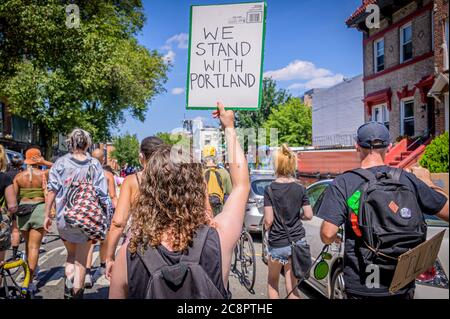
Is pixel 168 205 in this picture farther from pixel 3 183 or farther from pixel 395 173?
pixel 3 183

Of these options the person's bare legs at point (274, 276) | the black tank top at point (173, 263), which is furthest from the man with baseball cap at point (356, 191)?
the person's bare legs at point (274, 276)

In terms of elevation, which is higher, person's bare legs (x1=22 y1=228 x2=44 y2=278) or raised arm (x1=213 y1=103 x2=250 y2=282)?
raised arm (x1=213 y1=103 x2=250 y2=282)

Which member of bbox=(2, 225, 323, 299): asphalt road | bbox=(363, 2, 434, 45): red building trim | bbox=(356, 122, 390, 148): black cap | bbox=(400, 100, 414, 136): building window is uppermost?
bbox=(363, 2, 434, 45): red building trim

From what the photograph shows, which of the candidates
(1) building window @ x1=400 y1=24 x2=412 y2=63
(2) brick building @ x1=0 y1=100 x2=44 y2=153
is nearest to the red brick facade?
(1) building window @ x1=400 y1=24 x2=412 y2=63

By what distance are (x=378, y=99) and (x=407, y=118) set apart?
174 centimetres

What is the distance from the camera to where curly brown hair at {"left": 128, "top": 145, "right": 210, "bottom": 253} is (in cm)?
186

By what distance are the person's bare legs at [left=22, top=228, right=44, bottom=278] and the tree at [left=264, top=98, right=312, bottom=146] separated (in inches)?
1577

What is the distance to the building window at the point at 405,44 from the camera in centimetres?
1650

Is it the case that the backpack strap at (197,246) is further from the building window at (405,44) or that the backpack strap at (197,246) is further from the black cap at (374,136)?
the building window at (405,44)

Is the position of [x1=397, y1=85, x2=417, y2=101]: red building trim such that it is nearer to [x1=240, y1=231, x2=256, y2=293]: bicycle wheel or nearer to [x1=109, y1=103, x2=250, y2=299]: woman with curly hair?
[x1=240, y1=231, x2=256, y2=293]: bicycle wheel

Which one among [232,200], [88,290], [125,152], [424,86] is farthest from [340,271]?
[125,152]

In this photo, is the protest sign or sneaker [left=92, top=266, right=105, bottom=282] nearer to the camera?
the protest sign

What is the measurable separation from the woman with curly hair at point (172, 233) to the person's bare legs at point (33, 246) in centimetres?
369

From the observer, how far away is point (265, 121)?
46844mm
